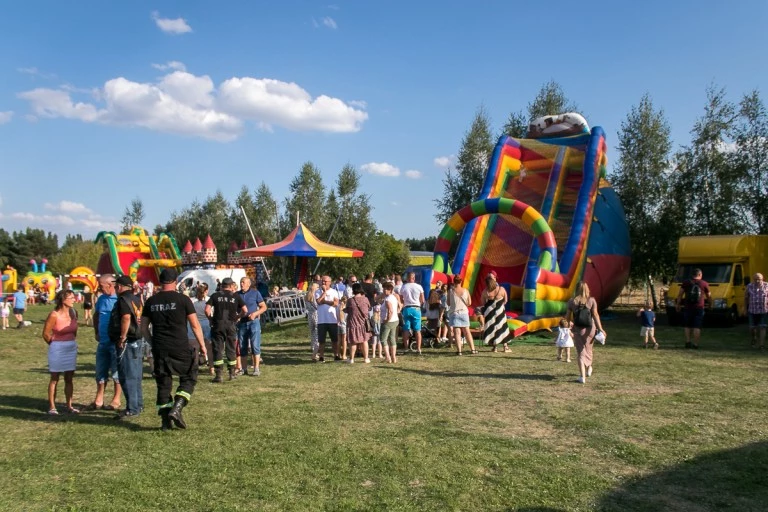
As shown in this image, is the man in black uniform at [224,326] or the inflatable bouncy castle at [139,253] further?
the inflatable bouncy castle at [139,253]

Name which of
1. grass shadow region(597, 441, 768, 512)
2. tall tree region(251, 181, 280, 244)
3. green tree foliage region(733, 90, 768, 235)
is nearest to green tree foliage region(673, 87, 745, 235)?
green tree foliage region(733, 90, 768, 235)

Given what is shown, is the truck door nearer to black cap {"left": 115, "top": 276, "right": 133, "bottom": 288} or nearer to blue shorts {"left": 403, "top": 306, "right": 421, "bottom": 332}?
blue shorts {"left": 403, "top": 306, "right": 421, "bottom": 332}

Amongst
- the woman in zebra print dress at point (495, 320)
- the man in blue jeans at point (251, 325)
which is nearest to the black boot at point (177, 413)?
the man in blue jeans at point (251, 325)

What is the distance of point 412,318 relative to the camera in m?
12.0

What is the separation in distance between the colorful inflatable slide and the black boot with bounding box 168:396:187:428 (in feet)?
28.1

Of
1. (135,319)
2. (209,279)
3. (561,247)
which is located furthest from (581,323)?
(209,279)

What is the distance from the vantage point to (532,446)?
5609 millimetres

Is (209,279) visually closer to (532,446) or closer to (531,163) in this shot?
(531,163)

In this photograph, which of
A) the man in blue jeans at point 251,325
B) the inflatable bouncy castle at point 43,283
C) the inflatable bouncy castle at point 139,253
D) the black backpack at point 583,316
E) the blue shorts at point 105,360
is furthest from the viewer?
the inflatable bouncy castle at point 43,283

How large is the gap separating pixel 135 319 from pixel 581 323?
5833 mm

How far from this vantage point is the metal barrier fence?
60.0 ft

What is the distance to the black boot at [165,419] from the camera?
6.24 metres

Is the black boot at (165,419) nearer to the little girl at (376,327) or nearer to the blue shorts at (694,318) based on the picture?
the little girl at (376,327)

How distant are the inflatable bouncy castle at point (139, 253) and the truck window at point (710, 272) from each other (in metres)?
24.3
